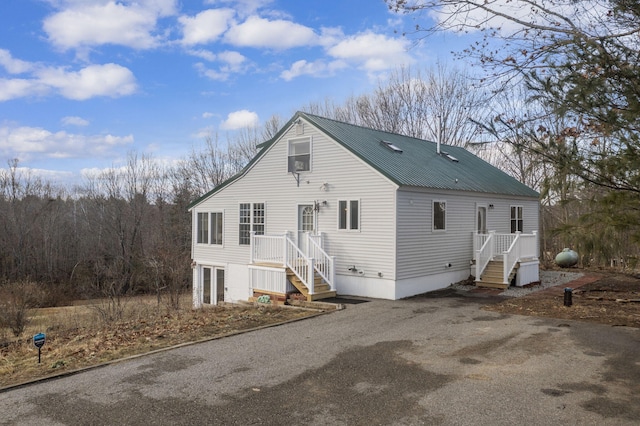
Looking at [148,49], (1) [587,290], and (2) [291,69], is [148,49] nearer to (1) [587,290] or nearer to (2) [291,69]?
(2) [291,69]

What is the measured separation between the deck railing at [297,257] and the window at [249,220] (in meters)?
2.00

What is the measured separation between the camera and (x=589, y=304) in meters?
11.7

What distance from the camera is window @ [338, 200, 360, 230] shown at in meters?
13.9

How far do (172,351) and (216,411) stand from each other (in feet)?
9.33

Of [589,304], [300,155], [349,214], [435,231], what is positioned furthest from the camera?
[300,155]

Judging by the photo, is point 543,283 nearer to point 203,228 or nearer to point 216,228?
point 216,228

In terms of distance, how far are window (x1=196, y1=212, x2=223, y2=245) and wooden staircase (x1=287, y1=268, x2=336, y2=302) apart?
5.92m

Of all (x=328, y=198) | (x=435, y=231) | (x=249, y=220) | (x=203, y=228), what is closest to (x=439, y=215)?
(x=435, y=231)

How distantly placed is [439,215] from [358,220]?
9.02 ft

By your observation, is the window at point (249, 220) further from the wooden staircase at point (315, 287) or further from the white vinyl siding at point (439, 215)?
the white vinyl siding at point (439, 215)

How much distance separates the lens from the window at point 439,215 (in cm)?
1442

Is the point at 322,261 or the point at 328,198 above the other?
the point at 328,198

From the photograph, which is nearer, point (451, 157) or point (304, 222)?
point (304, 222)

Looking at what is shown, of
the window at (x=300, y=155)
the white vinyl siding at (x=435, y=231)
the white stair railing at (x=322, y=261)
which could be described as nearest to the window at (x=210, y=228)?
the window at (x=300, y=155)
